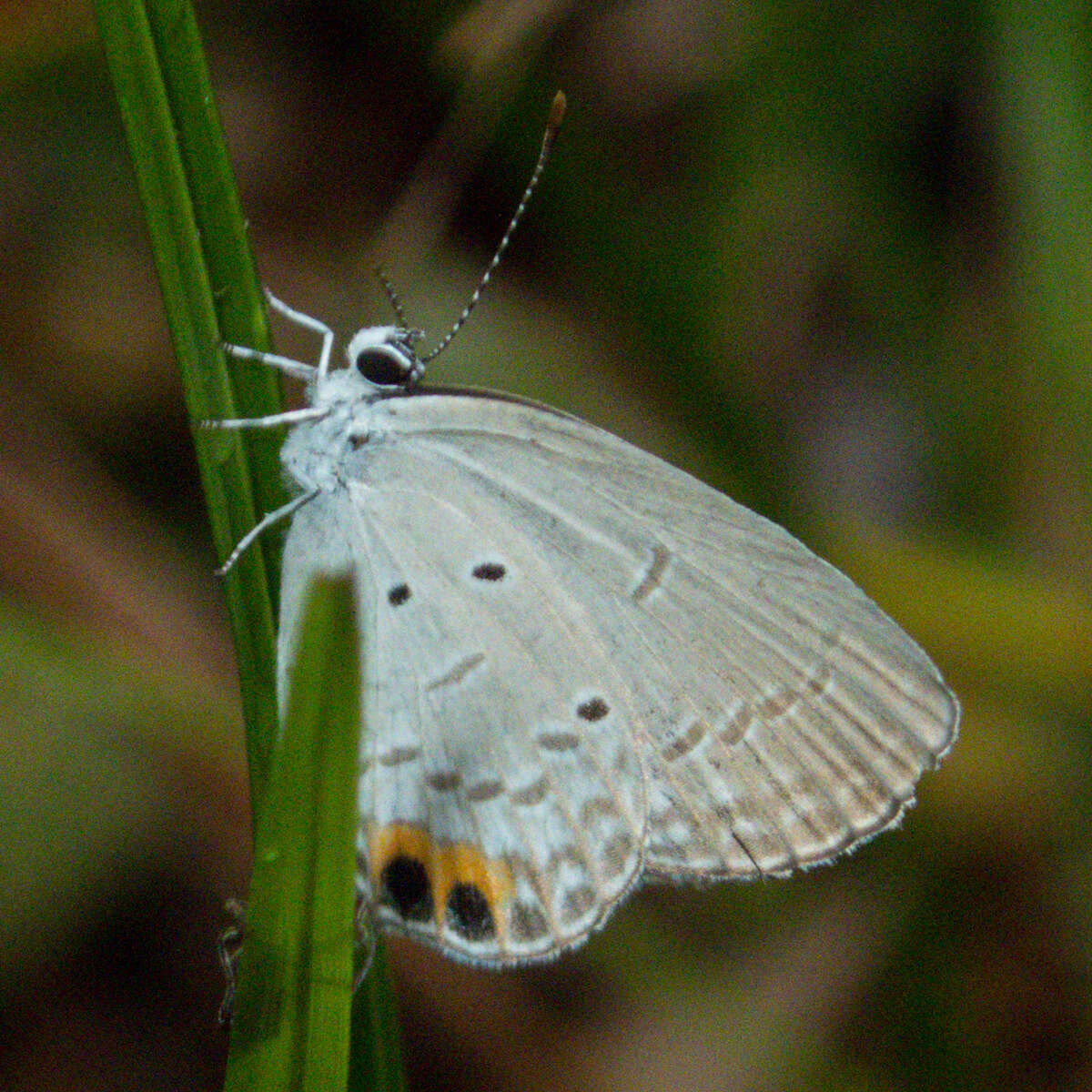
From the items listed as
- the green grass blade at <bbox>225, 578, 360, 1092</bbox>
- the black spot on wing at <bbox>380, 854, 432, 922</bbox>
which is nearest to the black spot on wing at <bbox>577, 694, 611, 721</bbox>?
the black spot on wing at <bbox>380, 854, 432, 922</bbox>

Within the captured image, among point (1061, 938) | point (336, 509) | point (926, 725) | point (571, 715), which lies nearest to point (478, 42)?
point (336, 509)

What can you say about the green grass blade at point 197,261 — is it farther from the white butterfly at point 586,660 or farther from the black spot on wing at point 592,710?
the black spot on wing at point 592,710

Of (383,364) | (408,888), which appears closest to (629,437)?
(383,364)

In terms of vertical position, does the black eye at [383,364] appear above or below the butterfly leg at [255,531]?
above

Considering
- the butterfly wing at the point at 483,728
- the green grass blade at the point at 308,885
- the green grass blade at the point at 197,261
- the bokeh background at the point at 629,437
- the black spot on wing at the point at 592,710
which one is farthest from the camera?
the bokeh background at the point at 629,437

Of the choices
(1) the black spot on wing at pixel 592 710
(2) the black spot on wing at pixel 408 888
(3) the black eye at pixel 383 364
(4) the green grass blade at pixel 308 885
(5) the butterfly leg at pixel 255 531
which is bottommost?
(2) the black spot on wing at pixel 408 888

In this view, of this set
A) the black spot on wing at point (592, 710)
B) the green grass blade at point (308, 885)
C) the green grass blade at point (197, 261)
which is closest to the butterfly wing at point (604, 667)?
the black spot on wing at point (592, 710)

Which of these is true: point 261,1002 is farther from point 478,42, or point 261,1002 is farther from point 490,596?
point 478,42
